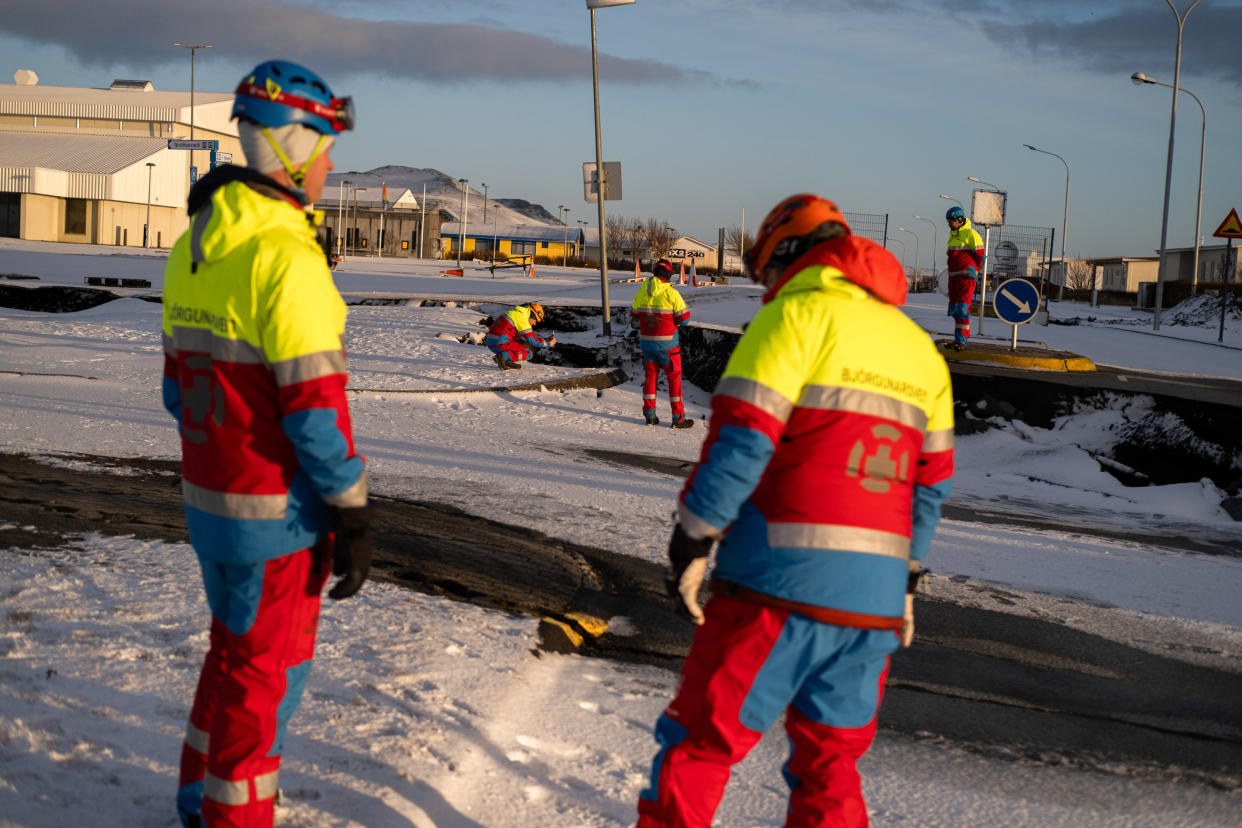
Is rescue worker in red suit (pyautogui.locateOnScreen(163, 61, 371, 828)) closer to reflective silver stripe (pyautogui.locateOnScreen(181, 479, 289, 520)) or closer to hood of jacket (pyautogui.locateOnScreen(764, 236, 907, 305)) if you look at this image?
reflective silver stripe (pyautogui.locateOnScreen(181, 479, 289, 520))

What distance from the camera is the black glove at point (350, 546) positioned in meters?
2.75

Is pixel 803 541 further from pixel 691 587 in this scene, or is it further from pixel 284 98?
pixel 284 98

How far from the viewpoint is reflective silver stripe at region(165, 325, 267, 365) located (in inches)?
A: 105

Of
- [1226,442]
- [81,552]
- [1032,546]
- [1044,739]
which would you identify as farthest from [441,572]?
[1226,442]

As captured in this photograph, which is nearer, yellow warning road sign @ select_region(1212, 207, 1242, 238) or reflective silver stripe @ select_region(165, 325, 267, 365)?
reflective silver stripe @ select_region(165, 325, 267, 365)

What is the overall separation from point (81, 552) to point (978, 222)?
16776 mm

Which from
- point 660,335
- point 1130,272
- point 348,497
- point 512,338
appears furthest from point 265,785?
point 1130,272

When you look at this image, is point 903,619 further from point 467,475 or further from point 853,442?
point 467,475

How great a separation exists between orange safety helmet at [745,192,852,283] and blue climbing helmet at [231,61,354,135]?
123 cm

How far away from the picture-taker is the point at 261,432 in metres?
2.73

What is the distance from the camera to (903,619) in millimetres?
2773

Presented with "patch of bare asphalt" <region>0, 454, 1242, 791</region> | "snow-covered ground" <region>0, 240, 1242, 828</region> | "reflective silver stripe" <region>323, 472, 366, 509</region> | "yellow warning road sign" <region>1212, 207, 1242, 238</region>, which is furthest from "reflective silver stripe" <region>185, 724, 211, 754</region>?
"yellow warning road sign" <region>1212, 207, 1242, 238</region>

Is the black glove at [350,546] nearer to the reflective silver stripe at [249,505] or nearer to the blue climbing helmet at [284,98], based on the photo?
the reflective silver stripe at [249,505]

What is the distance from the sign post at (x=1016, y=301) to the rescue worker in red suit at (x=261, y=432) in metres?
13.3
